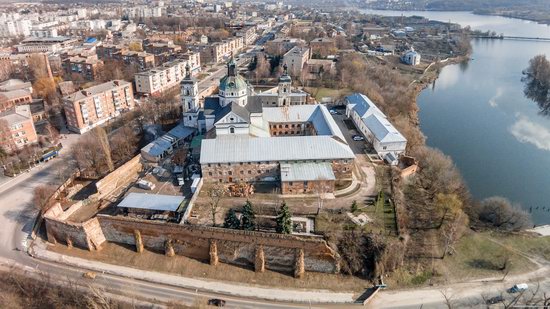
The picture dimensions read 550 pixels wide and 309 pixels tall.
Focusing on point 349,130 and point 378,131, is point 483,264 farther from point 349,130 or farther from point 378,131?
point 349,130

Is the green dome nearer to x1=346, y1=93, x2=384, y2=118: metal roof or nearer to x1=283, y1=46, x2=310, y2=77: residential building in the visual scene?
x1=346, y1=93, x2=384, y2=118: metal roof

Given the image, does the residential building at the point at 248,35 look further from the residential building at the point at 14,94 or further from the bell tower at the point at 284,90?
the bell tower at the point at 284,90

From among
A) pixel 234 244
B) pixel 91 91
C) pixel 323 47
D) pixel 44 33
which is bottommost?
pixel 234 244

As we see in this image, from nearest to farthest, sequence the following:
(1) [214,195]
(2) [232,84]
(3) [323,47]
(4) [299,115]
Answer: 1. (1) [214,195]
2. (2) [232,84]
3. (4) [299,115]
4. (3) [323,47]

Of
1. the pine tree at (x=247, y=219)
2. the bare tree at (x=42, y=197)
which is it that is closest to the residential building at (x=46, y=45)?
the bare tree at (x=42, y=197)

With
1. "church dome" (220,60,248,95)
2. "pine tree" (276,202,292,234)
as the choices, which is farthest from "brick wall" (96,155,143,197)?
"pine tree" (276,202,292,234)

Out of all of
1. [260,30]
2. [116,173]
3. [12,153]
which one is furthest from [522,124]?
[260,30]

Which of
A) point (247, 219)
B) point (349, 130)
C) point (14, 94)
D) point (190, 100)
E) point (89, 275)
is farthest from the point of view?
point (14, 94)

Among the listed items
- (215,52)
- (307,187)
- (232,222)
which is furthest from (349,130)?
(215,52)
